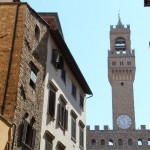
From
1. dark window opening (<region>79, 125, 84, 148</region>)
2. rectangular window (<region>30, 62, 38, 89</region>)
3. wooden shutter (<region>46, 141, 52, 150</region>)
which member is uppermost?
rectangular window (<region>30, 62, 38, 89</region>)

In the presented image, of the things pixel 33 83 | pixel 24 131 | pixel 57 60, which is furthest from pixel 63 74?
pixel 24 131

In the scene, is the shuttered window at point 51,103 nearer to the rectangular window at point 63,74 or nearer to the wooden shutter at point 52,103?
the wooden shutter at point 52,103

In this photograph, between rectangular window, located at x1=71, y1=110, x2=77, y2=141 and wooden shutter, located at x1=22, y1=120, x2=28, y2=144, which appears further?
rectangular window, located at x1=71, y1=110, x2=77, y2=141

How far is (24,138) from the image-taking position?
13.3 meters

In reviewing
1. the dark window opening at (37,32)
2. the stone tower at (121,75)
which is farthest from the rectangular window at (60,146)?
the stone tower at (121,75)

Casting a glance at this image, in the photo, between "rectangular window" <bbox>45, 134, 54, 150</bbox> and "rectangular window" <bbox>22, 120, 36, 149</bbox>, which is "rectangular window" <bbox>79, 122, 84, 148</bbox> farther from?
"rectangular window" <bbox>22, 120, 36, 149</bbox>

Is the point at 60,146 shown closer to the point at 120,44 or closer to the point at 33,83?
the point at 33,83

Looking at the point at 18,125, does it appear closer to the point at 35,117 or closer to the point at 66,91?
the point at 35,117

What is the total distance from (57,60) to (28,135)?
4.82m

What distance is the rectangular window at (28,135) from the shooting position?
13.4m

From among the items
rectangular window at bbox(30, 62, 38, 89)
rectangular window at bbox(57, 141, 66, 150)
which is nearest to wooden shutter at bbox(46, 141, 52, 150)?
rectangular window at bbox(57, 141, 66, 150)

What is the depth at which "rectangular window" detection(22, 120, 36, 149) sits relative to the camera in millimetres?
13406

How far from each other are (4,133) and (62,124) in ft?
18.3

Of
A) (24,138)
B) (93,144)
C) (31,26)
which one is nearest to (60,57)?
(31,26)
